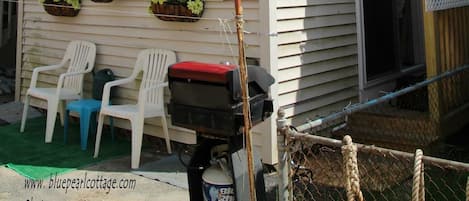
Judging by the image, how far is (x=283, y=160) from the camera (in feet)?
8.35

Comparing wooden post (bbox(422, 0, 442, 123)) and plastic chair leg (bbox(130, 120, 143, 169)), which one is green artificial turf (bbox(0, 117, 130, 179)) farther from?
wooden post (bbox(422, 0, 442, 123))

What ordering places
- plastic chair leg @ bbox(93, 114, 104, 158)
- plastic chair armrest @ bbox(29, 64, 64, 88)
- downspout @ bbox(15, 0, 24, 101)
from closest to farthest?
plastic chair leg @ bbox(93, 114, 104, 158) → plastic chair armrest @ bbox(29, 64, 64, 88) → downspout @ bbox(15, 0, 24, 101)

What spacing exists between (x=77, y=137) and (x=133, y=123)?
1270 mm

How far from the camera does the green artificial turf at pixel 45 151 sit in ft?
14.8

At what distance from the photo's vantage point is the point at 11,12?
904 cm

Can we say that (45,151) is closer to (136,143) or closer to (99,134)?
(99,134)

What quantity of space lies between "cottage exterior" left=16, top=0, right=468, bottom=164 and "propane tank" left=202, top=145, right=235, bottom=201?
159 cm

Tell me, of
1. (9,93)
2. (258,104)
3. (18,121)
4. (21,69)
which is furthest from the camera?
(9,93)

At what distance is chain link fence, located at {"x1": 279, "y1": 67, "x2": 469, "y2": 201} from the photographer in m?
3.75

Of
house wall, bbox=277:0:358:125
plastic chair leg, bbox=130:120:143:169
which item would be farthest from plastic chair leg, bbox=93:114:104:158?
house wall, bbox=277:0:358:125

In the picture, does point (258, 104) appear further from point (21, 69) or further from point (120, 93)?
point (21, 69)

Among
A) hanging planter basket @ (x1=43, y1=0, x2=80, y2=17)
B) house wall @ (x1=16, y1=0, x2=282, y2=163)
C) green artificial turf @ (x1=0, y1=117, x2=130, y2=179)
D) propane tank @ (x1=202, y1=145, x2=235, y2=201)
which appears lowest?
green artificial turf @ (x1=0, y1=117, x2=130, y2=179)

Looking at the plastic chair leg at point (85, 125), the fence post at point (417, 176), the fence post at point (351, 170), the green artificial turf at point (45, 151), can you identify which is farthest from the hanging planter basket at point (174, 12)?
the fence post at point (417, 176)

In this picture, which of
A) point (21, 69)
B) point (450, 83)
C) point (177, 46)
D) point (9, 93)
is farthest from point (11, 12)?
point (450, 83)
